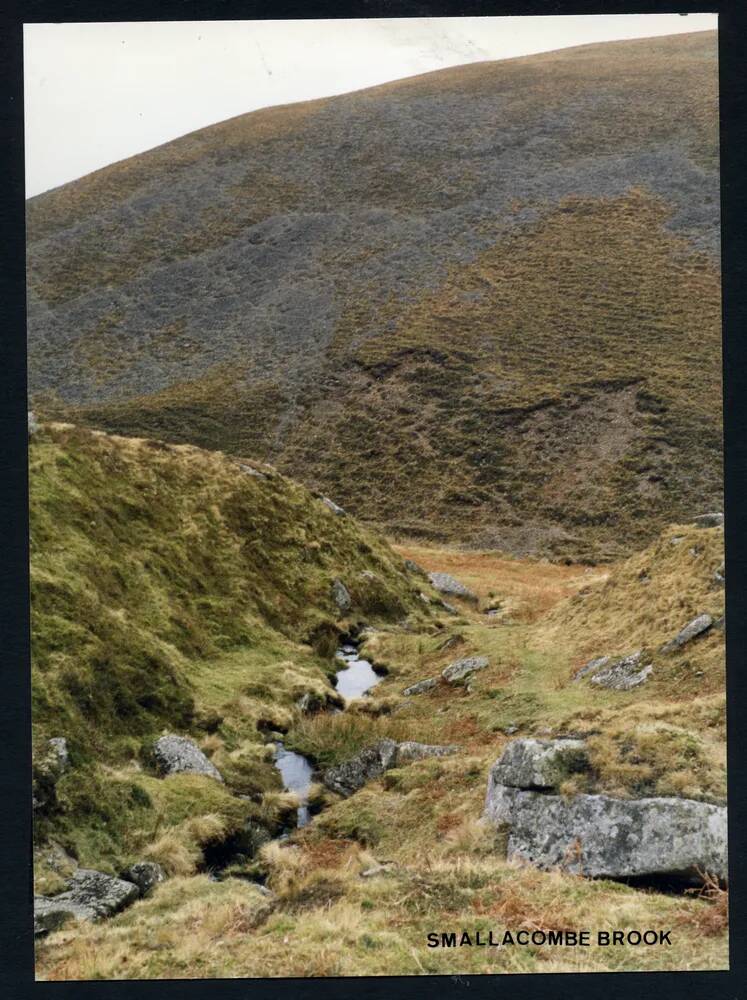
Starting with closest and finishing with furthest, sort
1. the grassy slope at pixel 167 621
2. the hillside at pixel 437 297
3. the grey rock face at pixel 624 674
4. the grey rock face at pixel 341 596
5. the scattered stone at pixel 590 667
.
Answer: the grassy slope at pixel 167 621 < the grey rock face at pixel 624 674 < the scattered stone at pixel 590 667 < the grey rock face at pixel 341 596 < the hillside at pixel 437 297

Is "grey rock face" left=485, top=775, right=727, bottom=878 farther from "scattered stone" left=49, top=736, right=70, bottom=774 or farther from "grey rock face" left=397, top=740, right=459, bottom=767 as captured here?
"scattered stone" left=49, top=736, right=70, bottom=774

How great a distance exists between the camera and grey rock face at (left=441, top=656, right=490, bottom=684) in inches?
706

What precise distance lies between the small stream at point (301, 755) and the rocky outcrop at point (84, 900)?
3.28 meters

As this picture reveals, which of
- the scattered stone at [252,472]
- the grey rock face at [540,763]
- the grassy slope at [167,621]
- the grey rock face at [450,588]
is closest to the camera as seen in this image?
the grey rock face at [540,763]

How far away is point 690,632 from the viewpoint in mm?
14812

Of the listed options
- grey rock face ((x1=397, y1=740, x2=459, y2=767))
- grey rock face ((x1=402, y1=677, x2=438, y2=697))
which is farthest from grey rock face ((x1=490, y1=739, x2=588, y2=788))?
grey rock face ((x1=402, y1=677, x2=438, y2=697))

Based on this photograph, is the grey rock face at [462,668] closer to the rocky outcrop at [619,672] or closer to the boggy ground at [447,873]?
the boggy ground at [447,873]

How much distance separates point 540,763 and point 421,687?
6.82m

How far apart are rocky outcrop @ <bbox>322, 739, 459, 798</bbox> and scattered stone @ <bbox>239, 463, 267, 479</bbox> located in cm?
1071

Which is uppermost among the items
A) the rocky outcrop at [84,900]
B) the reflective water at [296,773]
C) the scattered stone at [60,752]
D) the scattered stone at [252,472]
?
the scattered stone at [252,472]

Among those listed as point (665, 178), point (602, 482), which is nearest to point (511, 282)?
point (665, 178)

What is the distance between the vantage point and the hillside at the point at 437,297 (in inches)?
2403

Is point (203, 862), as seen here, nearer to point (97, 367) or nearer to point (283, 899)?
point (283, 899)

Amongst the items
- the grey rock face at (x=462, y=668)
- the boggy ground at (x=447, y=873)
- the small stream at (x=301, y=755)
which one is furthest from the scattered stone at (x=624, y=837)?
the grey rock face at (x=462, y=668)
